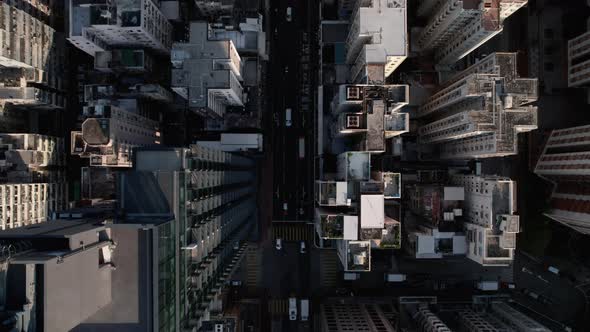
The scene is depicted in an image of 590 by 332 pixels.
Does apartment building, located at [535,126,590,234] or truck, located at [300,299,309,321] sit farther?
truck, located at [300,299,309,321]

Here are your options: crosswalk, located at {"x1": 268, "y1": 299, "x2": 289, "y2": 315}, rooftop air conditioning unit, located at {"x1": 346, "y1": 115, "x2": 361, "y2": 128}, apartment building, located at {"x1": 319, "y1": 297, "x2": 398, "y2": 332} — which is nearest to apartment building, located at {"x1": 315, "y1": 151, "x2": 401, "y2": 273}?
rooftop air conditioning unit, located at {"x1": 346, "y1": 115, "x2": 361, "y2": 128}

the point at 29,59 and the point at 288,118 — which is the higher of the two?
the point at 29,59

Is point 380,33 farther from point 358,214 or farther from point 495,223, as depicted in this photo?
point 495,223

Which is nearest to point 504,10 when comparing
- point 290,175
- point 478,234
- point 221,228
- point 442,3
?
point 442,3

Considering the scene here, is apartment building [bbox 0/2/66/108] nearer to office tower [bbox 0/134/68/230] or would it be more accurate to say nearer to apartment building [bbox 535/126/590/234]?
office tower [bbox 0/134/68/230]

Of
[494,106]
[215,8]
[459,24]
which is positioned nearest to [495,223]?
[494,106]

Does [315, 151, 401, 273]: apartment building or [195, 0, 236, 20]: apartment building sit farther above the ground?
[195, 0, 236, 20]: apartment building

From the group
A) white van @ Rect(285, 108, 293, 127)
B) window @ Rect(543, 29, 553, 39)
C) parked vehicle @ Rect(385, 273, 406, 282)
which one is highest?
window @ Rect(543, 29, 553, 39)
